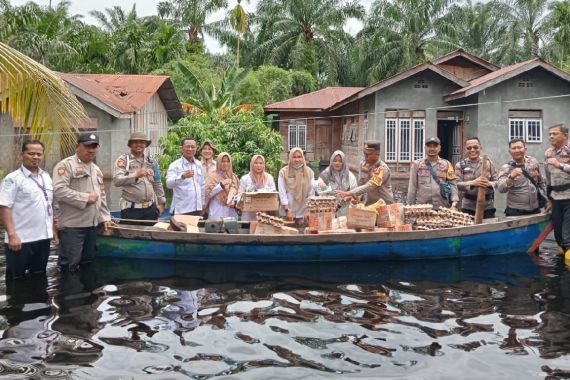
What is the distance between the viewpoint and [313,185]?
30.9ft

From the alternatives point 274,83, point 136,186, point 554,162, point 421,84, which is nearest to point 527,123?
point 421,84

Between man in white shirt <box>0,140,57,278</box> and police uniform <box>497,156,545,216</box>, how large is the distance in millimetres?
6036

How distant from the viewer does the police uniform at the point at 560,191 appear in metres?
8.73

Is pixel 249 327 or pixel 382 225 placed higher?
pixel 382 225

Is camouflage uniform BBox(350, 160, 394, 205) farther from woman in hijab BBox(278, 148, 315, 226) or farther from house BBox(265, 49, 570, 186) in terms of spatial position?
house BBox(265, 49, 570, 186)

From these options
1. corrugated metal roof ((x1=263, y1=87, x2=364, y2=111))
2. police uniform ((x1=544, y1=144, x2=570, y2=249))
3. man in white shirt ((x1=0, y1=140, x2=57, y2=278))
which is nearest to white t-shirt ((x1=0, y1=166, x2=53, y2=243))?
man in white shirt ((x1=0, y1=140, x2=57, y2=278))

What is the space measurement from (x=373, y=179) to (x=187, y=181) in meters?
2.68

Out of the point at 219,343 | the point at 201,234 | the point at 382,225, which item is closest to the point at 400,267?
the point at 382,225

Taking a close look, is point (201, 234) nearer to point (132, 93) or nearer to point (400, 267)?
point (400, 267)

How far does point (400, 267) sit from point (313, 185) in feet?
5.73

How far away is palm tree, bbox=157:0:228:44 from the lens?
3799 centimetres

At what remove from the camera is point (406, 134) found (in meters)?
24.1

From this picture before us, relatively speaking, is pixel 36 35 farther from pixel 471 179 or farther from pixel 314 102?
pixel 471 179

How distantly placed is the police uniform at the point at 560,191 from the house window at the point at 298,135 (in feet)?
69.1
